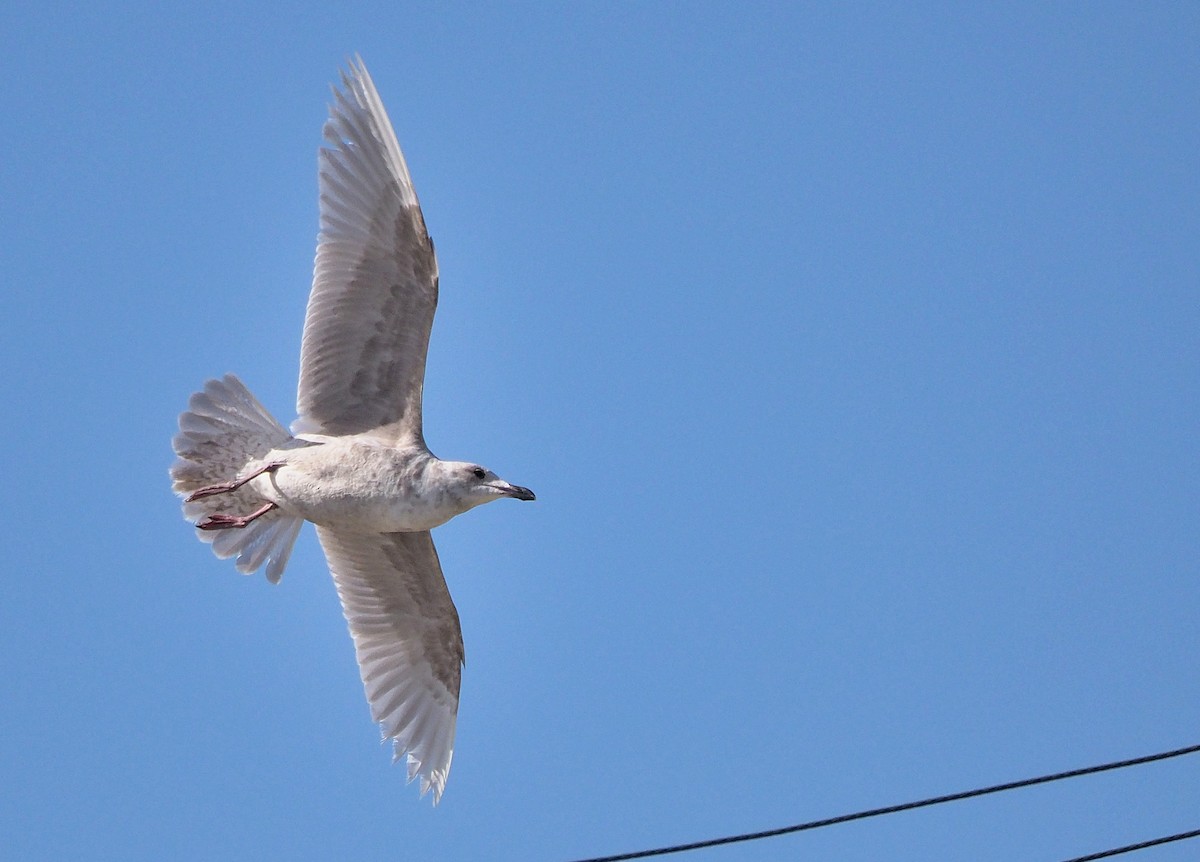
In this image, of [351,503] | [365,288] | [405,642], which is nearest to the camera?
[351,503]

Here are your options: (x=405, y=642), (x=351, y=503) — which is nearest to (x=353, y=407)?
(x=351, y=503)

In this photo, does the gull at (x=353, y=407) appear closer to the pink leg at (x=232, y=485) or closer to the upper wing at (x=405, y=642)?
the pink leg at (x=232, y=485)

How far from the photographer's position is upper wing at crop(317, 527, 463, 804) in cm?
1017

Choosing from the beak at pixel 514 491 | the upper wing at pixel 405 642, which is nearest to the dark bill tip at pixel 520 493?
the beak at pixel 514 491

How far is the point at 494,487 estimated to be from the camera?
931 cm

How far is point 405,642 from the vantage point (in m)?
10.4

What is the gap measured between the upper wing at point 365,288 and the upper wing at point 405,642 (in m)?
0.94

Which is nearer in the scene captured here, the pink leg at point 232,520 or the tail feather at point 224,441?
the pink leg at point 232,520

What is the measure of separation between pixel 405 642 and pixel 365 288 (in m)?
2.40

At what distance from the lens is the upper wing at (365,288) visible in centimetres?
946

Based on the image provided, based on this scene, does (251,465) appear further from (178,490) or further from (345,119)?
(345,119)

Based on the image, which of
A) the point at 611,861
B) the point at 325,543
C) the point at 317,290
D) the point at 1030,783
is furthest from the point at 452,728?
the point at 1030,783

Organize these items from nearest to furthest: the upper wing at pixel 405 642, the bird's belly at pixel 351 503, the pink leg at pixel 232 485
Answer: the bird's belly at pixel 351 503, the pink leg at pixel 232 485, the upper wing at pixel 405 642

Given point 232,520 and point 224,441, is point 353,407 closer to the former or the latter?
point 224,441
